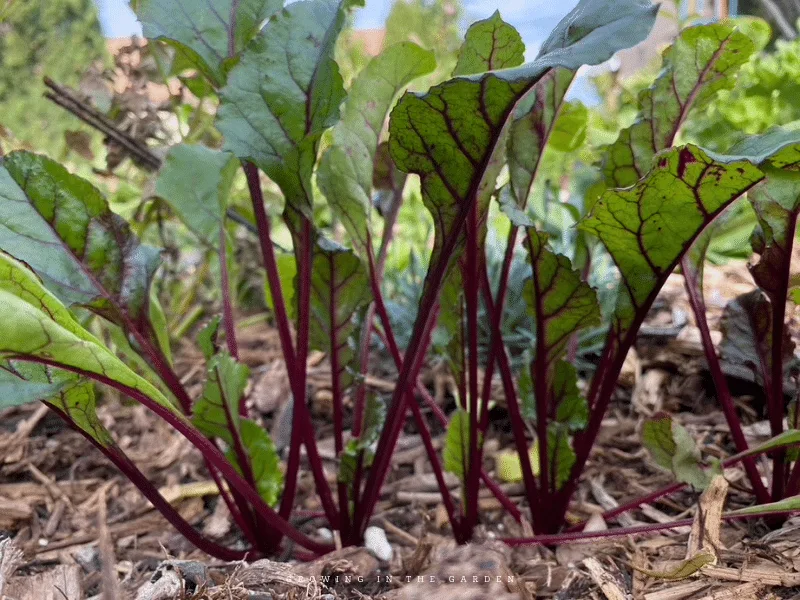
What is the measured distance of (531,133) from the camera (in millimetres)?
810

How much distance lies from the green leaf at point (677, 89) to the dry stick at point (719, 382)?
0.51ft

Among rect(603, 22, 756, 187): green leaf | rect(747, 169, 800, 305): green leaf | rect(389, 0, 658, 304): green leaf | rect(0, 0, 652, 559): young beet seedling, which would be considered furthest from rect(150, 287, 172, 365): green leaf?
rect(747, 169, 800, 305): green leaf

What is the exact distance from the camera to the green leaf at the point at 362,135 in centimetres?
78

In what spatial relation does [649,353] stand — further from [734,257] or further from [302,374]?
[302,374]

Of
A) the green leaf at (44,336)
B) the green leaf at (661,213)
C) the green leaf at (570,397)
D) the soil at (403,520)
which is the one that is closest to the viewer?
the green leaf at (44,336)

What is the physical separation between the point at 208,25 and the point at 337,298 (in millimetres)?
387

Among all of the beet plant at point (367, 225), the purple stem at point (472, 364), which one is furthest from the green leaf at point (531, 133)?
the purple stem at point (472, 364)

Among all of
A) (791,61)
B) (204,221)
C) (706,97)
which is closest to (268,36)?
(204,221)

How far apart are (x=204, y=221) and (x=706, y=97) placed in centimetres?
75

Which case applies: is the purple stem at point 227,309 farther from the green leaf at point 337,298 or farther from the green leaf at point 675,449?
the green leaf at point 675,449

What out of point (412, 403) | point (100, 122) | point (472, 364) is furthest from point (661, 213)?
point (100, 122)

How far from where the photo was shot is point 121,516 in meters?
1.07

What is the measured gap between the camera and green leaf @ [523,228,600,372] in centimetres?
77

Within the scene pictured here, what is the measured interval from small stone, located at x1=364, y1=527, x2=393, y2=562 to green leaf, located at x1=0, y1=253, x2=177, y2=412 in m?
0.45
